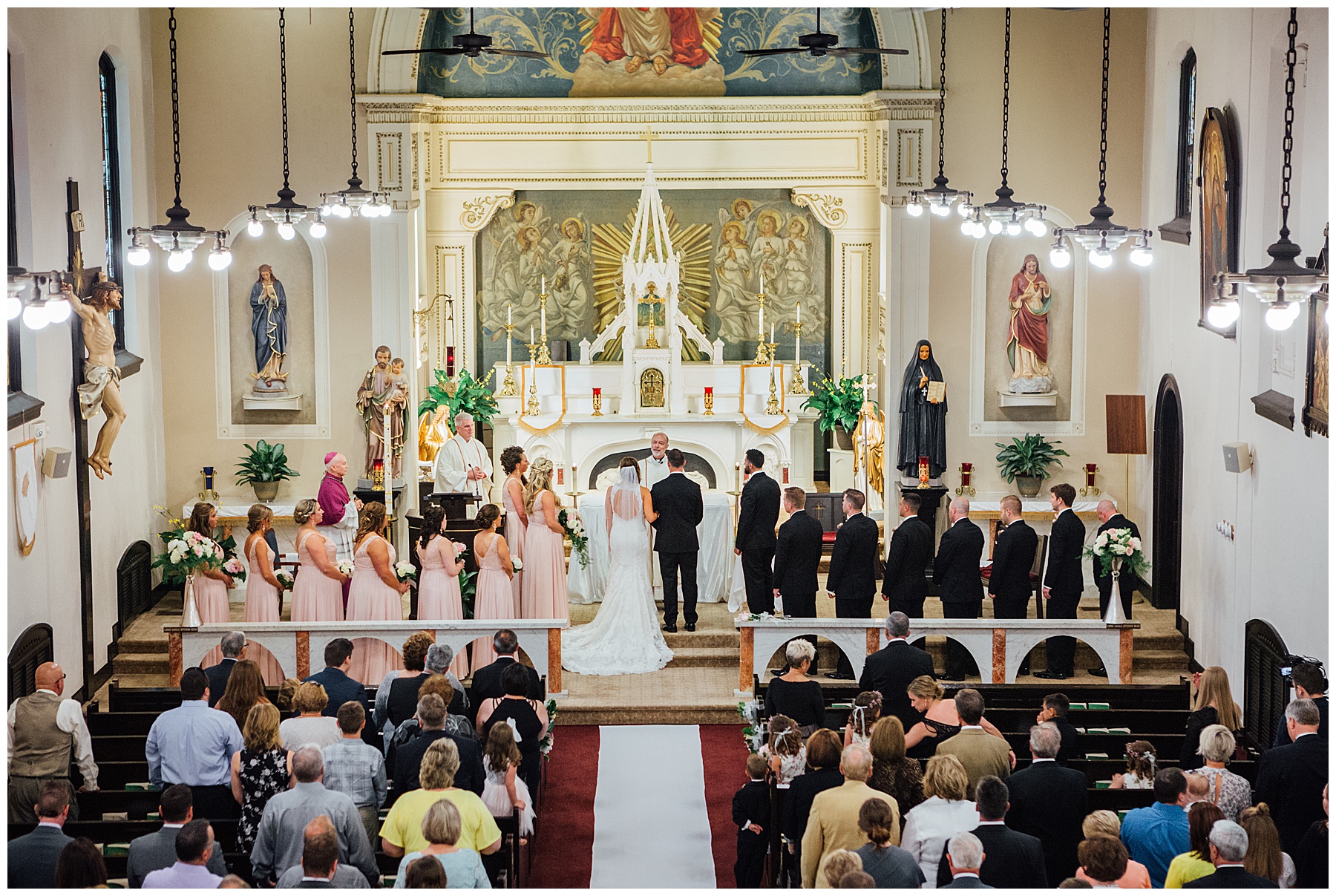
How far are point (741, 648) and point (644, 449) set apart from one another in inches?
235

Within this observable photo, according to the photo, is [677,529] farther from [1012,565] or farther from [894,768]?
[894,768]

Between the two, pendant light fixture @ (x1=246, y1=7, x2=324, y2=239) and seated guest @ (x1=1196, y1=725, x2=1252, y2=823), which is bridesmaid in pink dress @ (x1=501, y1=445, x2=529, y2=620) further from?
seated guest @ (x1=1196, y1=725, x2=1252, y2=823)

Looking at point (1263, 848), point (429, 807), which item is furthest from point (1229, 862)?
point (429, 807)

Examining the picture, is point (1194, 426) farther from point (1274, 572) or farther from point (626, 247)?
point (626, 247)

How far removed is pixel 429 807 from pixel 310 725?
4.39ft

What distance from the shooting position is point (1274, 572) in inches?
419

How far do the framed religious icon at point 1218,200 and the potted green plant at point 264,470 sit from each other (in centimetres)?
862

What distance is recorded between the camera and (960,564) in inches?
466

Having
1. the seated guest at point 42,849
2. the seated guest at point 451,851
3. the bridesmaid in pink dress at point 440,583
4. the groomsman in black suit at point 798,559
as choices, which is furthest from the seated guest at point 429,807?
Result: the groomsman in black suit at point 798,559

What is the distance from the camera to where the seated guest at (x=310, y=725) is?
790cm

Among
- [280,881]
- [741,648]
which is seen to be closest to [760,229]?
[741,648]

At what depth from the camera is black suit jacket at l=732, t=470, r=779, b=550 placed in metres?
12.1

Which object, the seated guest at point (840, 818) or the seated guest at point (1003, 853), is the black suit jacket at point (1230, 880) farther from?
the seated guest at point (840, 818)

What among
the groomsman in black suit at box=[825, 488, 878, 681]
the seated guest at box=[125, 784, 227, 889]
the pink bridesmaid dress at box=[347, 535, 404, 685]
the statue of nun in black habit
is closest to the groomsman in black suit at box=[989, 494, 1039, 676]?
the groomsman in black suit at box=[825, 488, 878, 681]
